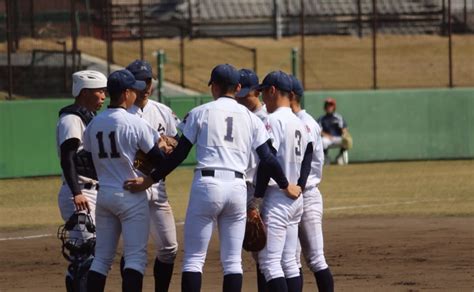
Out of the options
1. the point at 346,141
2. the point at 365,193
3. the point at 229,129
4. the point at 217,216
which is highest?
the point at 229,129

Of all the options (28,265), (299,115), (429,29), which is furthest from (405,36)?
Answer: (299,115)

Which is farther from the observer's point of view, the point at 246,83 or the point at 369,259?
the point at 369,259

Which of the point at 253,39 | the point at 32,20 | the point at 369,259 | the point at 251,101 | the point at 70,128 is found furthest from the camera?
the point at 253,39

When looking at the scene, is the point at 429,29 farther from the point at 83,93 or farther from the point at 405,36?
the point at 83,93

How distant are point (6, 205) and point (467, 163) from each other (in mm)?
10442

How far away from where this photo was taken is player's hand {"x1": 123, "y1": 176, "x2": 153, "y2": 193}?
8.30m

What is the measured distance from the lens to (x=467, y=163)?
2473cm

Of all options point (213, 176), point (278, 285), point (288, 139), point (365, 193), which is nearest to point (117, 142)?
point (213, 176)

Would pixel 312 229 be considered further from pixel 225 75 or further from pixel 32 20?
pixel 32 20

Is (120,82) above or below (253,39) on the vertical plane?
above

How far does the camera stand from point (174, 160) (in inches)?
326

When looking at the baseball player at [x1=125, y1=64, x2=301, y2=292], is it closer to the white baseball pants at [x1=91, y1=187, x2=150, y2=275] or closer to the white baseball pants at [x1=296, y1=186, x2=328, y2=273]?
the white baseball pants at [x1=91, y1=187, x2=150, y2=275]

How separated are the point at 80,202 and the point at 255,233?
4.33ft

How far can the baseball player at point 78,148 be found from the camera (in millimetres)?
8781
